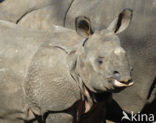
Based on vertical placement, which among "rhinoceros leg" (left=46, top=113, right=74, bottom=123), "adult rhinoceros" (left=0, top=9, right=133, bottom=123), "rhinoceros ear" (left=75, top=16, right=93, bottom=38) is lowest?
"rhinoceros leg" (left=46, top=113, right=74, bottom=123)

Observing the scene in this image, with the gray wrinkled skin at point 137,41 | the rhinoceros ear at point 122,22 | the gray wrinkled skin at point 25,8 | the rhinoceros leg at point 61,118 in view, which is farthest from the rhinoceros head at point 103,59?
the gray wrinkled skin at point 25,8

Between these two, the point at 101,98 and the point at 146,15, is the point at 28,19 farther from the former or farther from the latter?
the point at 101,98

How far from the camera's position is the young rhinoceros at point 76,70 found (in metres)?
2.76

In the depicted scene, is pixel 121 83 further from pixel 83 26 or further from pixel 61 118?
pixel 61 118

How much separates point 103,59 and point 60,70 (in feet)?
1.43

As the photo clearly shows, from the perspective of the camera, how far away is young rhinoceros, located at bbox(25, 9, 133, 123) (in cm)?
276

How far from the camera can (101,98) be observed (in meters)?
3.11

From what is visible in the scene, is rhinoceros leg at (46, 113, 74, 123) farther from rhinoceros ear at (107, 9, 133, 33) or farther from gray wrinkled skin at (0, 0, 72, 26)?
gray wrinkled skin at (0, 0, 72, 26)

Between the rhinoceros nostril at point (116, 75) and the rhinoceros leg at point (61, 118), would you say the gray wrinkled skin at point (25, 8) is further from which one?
the rhinoceros nostril at point (116, 75)

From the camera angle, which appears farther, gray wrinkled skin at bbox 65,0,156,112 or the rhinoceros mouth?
gray wrinkled skin at bbox 65,0,156,112

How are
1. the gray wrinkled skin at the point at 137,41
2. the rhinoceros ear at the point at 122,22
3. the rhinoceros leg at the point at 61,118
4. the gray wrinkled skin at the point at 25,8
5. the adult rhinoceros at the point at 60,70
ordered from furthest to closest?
1. the gray wrinkled skin at the point at 25,8
2. the gray wrinkled skin at the point at 137,41
3. the rhinoceros leg at the point at 61,118
4. the rhinoceros ear at the point at 122,22
5. the adult rhinoceros at the point at 60,70

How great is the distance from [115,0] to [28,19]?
1158mm

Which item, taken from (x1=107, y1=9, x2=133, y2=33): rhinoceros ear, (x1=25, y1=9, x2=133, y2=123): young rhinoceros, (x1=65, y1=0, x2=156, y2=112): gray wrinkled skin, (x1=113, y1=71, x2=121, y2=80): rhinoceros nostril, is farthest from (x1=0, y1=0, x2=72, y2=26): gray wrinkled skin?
(x1=113, y1=71, x2=121, y2=80): rhinoceros nostril

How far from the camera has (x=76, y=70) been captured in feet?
9.82
